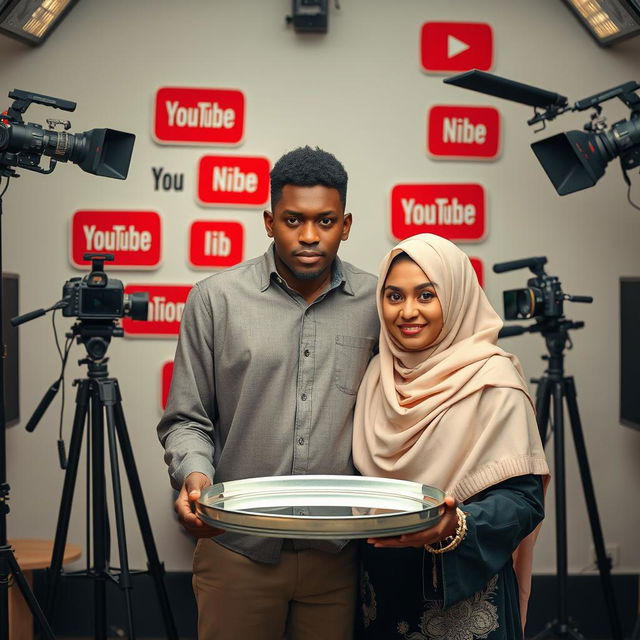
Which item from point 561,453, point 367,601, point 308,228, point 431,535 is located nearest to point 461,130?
point 561,453

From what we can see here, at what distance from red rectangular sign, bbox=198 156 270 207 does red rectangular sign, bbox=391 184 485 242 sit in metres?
0.52

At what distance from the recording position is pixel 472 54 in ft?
10.9

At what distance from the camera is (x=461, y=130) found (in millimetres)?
3352

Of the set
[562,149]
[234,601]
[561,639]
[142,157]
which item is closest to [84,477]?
[142,157]

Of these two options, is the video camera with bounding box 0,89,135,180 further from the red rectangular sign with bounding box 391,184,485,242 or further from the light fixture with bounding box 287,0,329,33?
the red rectangular sign with bounding box 391,184,485,242

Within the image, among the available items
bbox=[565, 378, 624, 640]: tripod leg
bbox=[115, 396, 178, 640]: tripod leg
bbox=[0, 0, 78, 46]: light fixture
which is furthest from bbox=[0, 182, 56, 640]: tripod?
bbox=[565, 378, 624, 640]: tripod leg

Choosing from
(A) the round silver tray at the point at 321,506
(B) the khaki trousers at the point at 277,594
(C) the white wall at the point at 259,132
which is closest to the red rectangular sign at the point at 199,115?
(C) the white wall at the point at 259,132

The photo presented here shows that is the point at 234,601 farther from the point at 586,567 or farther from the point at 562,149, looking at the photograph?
the point at 586,567

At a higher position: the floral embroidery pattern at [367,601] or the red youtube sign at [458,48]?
the red youtube sign at [458,48]

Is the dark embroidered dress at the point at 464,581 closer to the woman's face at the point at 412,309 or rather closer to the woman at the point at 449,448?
the woman at the point at 449,448

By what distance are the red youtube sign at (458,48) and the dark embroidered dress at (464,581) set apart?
6.86 feet

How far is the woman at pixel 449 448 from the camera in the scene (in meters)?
1.59

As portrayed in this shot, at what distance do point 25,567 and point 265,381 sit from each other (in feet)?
5.02

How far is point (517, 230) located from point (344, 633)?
196 centimetres
